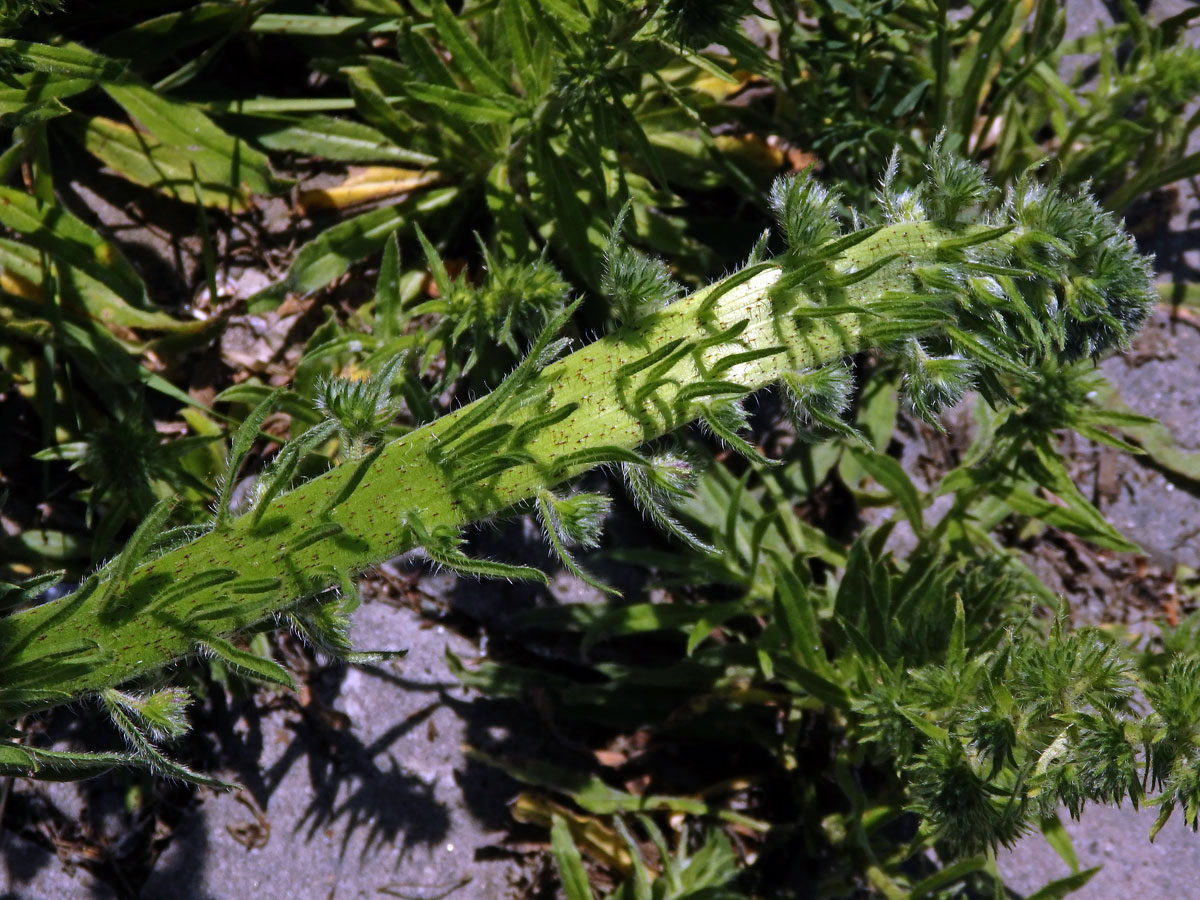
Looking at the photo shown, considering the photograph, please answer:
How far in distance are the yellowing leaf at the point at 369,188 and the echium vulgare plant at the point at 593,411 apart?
5.07ft

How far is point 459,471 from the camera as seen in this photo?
2.31m

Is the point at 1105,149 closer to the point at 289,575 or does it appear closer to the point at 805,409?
the point at 805,409

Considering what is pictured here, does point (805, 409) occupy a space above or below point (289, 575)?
above

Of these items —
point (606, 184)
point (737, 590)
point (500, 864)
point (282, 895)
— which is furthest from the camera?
point (737, 590)

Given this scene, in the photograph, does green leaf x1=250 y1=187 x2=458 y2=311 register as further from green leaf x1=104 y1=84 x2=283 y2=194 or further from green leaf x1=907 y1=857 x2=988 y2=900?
green leaf x1=907 y1=857 x2=988 y2=900

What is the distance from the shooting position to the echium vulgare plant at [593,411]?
7.34ft

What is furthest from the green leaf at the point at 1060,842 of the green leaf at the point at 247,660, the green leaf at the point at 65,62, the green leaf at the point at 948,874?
the green leaf at the point at 65,62

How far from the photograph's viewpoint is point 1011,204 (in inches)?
93.6

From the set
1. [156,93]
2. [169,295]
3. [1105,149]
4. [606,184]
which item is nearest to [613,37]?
[606,184]

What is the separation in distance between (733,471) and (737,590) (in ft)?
1.57

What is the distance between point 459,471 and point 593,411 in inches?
13.8

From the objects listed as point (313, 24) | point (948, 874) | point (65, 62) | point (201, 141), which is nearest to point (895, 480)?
point (948, 874)

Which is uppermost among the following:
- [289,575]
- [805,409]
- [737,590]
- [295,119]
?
[295,119]

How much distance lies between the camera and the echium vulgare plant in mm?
2236
